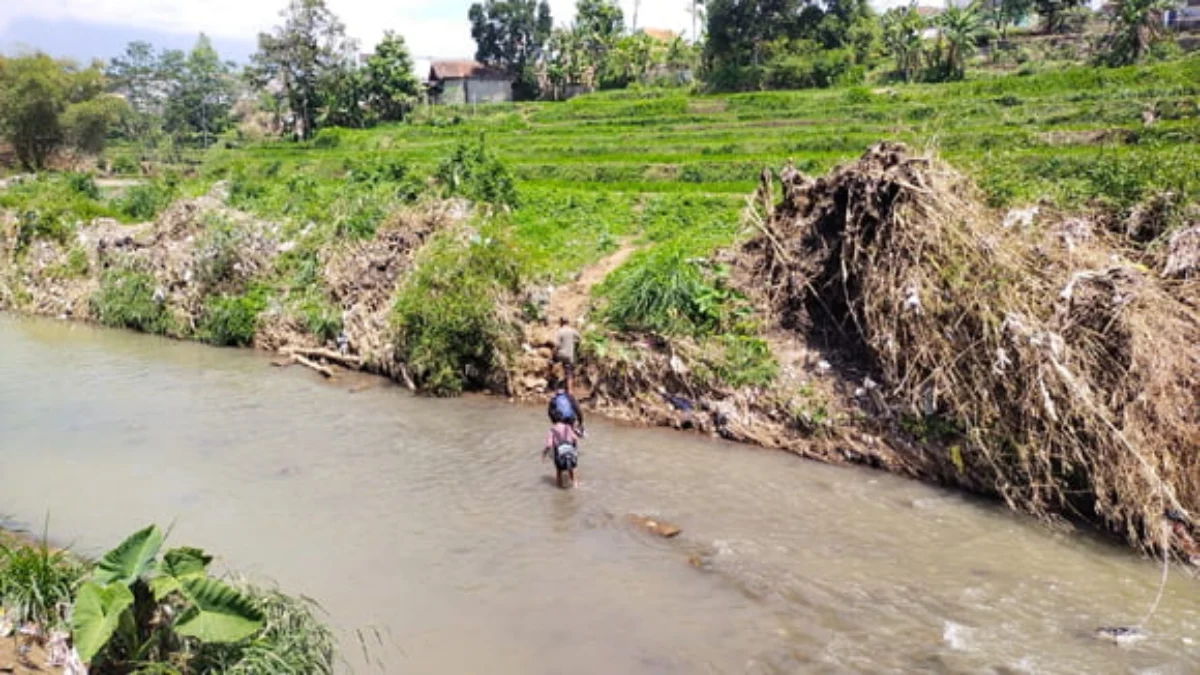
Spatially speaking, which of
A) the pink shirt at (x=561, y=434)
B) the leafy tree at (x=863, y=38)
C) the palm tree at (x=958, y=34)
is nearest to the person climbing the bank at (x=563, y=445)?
the pink shirt at (x=561, y=434)

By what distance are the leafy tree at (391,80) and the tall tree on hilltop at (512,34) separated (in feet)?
44.5

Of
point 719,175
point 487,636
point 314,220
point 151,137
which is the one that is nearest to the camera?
point 487,636

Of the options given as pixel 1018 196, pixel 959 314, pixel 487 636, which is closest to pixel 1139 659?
pixel 959 314

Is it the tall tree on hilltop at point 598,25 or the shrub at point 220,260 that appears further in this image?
the tall tree on hilltop at point 598,25

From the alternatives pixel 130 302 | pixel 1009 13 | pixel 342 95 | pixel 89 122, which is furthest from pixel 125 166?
pixel 1009 13

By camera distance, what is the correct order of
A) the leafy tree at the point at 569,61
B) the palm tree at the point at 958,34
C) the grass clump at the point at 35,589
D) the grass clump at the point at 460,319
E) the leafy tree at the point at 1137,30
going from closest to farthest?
the grass clump at the point at 35,589
the grass clump at the point at 460,319
the leafy tree at the point at 1137,30
the palm tree at the point at 958,34
the leafy tree at the point at 569,61

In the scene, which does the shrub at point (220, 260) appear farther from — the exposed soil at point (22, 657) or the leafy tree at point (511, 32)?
the leafy tree at point (511, 32)

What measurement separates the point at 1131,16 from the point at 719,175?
84.2ft

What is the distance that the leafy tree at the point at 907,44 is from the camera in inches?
1758

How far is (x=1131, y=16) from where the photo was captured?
118 feet

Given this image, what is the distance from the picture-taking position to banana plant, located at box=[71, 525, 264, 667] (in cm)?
458

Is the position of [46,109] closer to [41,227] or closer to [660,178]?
[41,227]

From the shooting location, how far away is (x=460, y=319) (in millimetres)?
13273

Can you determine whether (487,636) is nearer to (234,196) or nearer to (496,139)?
(234,196)
